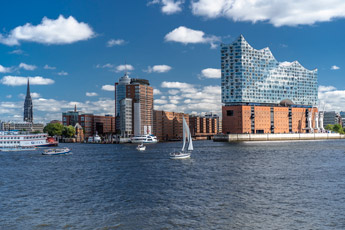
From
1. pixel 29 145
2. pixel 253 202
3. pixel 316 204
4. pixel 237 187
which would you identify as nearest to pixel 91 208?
pixel 253 202

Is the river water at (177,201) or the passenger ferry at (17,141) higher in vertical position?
the passenger ferry at (17,141)

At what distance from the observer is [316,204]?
3562cm

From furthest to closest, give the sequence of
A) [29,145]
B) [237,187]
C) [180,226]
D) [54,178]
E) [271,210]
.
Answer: [29,145] < [54,178] < [237,187] < [271,210] < [180,226]

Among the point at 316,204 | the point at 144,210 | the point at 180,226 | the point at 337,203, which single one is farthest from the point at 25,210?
the point at 337,203

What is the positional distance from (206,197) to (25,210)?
18313mm

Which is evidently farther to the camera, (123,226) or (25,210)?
(25,210)

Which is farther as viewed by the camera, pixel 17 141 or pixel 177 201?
pixel 17 141

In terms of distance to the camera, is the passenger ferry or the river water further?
the passenger ferry

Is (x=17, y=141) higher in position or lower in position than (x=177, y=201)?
higher

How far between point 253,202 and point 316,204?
236 inches

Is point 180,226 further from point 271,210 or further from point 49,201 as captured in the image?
point 49,201

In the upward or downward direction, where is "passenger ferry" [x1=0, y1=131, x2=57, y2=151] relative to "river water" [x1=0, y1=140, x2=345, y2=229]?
upward

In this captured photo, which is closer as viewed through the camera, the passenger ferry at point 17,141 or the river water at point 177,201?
the river water at point 177,201

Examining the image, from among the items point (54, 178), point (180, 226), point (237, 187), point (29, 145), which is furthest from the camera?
point (29, 145)
